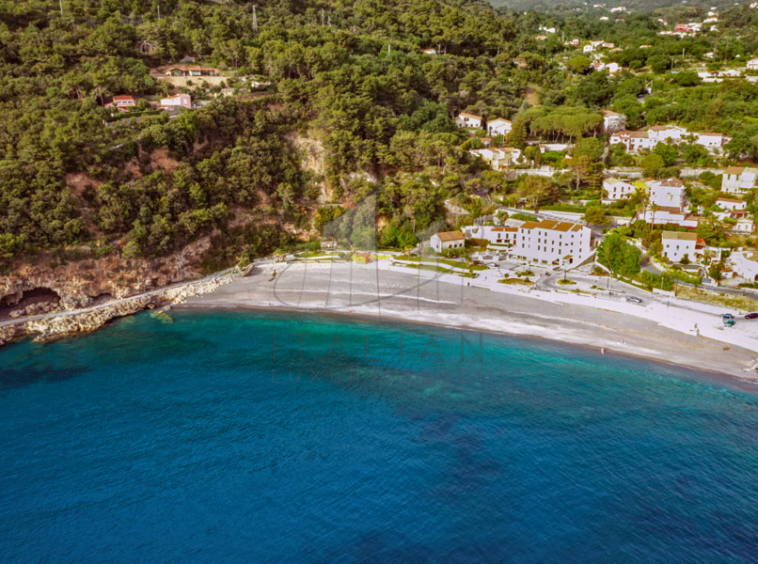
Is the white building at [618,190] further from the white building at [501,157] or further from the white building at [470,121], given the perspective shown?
A: the white building at [470,121]

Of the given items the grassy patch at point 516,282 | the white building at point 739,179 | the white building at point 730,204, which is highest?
the white building at point 739,179

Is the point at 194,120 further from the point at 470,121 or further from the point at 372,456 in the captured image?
the point at 372,456

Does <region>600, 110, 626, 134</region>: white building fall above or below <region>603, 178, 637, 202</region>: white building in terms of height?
above

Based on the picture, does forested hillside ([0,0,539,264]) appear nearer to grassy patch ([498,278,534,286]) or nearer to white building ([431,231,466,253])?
white building ([431,231,466,253])

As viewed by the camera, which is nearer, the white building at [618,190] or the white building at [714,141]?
the white building at [618,190]

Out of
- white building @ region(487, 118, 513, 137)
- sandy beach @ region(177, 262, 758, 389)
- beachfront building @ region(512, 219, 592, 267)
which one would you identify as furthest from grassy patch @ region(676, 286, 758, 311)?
white building @ region(487, 118, 513, 137)

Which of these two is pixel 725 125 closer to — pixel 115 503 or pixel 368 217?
pixel 368 217

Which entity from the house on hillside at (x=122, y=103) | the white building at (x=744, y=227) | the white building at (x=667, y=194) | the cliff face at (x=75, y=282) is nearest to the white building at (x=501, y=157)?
the white building at (x=667, y=194)
